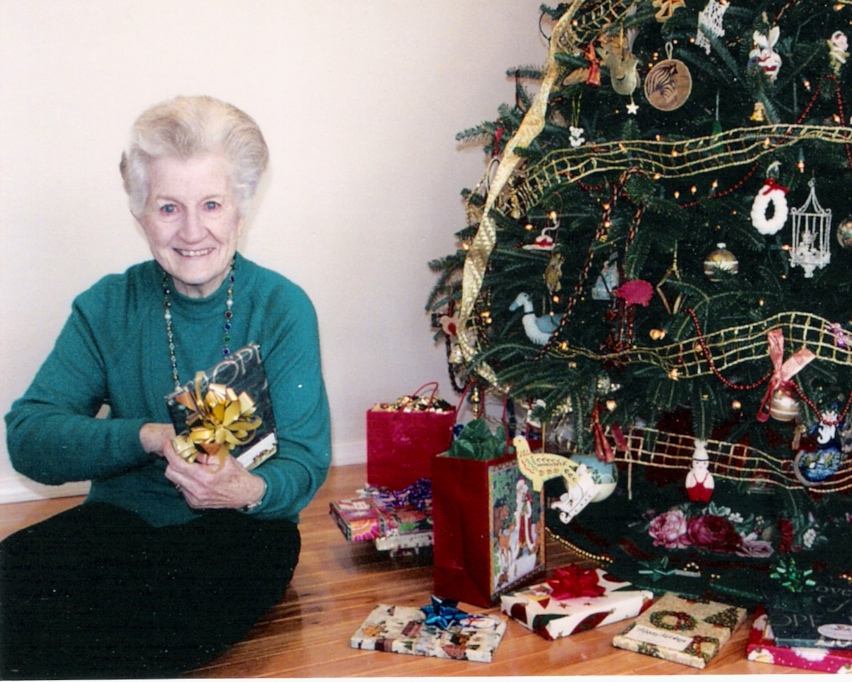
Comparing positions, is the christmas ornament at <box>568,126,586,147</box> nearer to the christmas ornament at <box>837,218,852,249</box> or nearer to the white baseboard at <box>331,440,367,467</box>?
the christmas ornament at <box>837,218,852,249</box>

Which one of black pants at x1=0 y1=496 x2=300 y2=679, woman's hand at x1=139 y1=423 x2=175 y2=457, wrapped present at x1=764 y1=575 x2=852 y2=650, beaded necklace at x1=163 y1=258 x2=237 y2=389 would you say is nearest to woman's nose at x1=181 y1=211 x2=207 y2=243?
beaded necklace at x1=163 y1=258 x2=237 y2=389

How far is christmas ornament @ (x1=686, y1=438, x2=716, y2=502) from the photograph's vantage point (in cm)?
145

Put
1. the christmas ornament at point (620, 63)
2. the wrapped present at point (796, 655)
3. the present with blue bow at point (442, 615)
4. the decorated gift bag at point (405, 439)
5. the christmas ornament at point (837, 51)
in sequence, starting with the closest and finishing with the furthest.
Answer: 1. the wrapped present at point (796, 655)
2. the present with blue bow at point (442, 615)
3. the christmas ornament at point (837, 51)
4. the christmas ornament at point (620, 63)
5. the decorated gift bag at point (405, 439)

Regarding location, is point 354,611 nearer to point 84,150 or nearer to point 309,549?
point 309,549

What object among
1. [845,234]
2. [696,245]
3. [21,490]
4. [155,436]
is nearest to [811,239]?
[845,234]

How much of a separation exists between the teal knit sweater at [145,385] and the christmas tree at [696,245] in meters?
0.46

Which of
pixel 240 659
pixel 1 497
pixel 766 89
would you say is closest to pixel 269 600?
pixel 240 659

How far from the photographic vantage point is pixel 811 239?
4.56 ft

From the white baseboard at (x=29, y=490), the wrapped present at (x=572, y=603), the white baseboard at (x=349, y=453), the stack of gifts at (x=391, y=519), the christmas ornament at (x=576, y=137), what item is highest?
the christmas ornament at (x=576, y=137)

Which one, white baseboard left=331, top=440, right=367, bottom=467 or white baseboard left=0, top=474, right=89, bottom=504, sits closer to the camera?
white baseboard left=0, top=474, right=89, bottom=504

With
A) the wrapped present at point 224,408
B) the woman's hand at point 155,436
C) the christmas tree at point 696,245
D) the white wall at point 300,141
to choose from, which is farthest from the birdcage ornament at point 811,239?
the woman's hand at point 155,436

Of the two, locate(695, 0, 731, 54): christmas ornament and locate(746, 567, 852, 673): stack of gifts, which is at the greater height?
locate(695, 0, 731, 54): christmas ornament

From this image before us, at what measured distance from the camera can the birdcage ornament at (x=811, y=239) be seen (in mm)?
1381

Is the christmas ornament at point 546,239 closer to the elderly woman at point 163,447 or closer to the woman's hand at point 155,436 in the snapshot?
the elderly woman at point 163,447
